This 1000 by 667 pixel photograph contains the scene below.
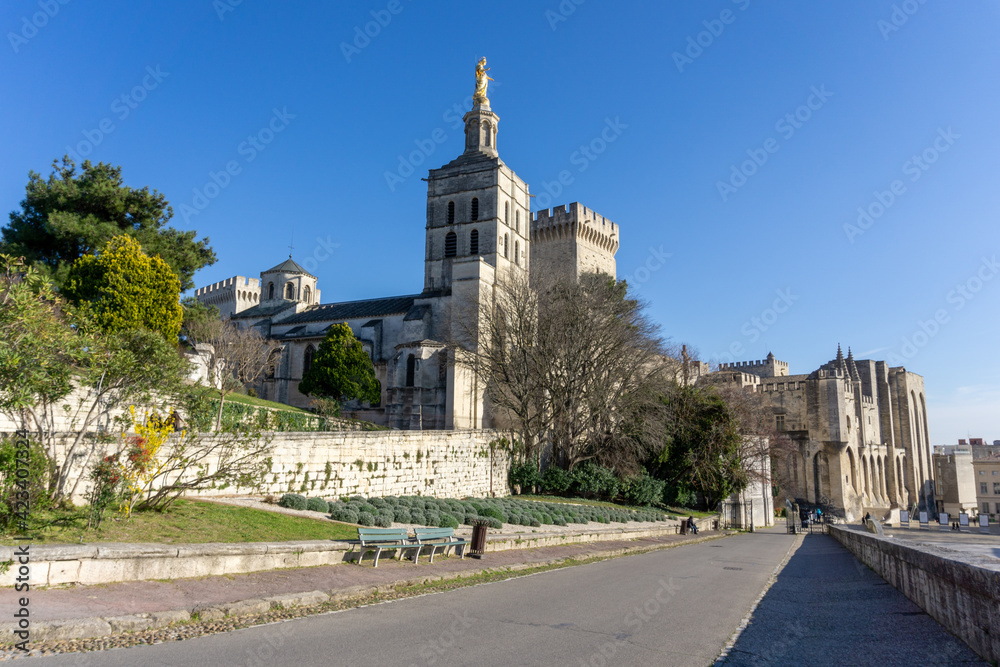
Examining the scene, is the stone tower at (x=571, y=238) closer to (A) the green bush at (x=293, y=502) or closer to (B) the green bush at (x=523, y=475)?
(B) the green bush at (x=523, y=475)

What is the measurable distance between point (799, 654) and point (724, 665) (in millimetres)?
1133

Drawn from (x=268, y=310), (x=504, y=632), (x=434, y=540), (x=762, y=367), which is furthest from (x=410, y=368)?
(x=762, y=367)

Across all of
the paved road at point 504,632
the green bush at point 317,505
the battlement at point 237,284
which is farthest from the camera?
the battlement at point 237,284

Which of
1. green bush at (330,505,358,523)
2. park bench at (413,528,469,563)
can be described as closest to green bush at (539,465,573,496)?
green bush at (330,505,358,523)

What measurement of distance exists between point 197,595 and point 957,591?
8433 mm

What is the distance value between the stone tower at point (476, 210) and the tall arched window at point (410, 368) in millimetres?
6618

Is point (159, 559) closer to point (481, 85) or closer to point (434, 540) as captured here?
point (434, 540)

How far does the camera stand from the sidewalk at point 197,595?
618 centimetres

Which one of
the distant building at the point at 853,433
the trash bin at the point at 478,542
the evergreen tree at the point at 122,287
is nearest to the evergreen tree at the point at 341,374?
the evergreen tree at the point at 122,287

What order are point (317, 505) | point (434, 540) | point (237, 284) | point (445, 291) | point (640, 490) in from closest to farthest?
1. point (434, 540)
2. point (317, 505)
3. point (640, 490)
4. point (445, 291)
5. point (237, 284)

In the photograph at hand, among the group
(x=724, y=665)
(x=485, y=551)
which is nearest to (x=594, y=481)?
(x=485, y=551)

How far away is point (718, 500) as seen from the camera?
36156 millimetres

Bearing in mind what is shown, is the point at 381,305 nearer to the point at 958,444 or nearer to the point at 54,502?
the point at 54,502

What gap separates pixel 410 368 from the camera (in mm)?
38031
